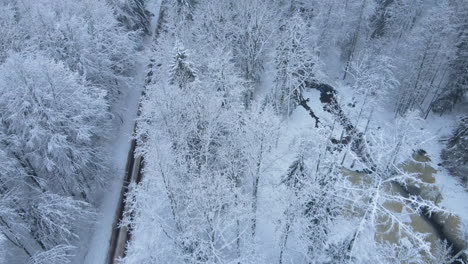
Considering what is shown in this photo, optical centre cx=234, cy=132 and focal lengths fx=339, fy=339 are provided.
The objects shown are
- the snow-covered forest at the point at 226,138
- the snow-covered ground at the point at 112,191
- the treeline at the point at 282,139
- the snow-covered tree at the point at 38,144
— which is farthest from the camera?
the snow-covered ground at the point at 112,191

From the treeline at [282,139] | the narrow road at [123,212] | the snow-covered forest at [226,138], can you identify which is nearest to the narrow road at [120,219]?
the narrow road at [123,212]

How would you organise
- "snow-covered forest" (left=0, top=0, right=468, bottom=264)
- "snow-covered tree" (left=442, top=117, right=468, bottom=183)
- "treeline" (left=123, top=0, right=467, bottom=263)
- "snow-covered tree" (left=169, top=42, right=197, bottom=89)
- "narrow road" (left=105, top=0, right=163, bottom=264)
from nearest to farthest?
"treeline" (left=123, top=0, right=467, bottom=263) < "snow-covered forest" (left=0, top=0, right=468, bottom=264) < "narrow road" (left=105, top=0, right=163, bottom=264) < "snow-covered tree" (left=169, top=42, right=197, bottom=89) < "snow-covered tree" (left=442, top=117, right=468, bottom=183)

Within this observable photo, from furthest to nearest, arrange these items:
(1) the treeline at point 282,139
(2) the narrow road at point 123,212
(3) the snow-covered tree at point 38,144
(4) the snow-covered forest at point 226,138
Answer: (2) the narrow road at point 123,212 → (3) the snow-covered tree at point 38,144 → (4) the snow-covered forest at point 226,138 → (1) the treeline at point 282,139

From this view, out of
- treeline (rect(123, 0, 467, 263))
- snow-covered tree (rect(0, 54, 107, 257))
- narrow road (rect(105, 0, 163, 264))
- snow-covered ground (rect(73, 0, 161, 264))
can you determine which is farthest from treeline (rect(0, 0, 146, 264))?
treeline (rect(123, 0, 467, 263))

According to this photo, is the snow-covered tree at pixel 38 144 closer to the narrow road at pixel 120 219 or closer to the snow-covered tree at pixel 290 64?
the narrow road at pixel 120 219

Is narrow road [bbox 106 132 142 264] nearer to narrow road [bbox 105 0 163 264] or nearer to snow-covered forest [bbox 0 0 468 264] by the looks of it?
narrow road [bbox 105 0 163 264]

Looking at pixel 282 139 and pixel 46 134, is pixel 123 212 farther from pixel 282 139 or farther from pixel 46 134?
pixel 282 139

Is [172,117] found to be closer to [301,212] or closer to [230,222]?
[230,222]
